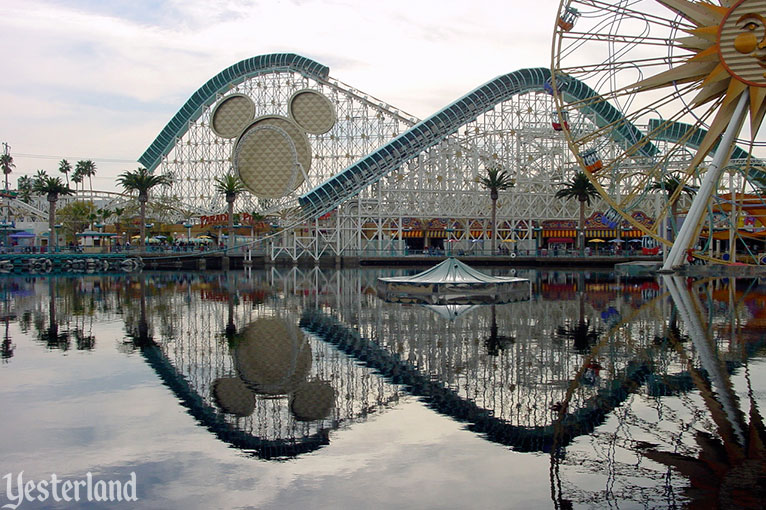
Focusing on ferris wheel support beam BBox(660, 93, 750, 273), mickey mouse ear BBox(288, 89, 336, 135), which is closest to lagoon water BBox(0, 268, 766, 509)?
ferris wheel support beam BBox(660, 93, 750, 273)

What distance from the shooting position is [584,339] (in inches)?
781

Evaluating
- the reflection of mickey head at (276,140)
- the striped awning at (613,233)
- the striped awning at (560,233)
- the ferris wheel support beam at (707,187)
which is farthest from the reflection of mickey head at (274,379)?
the striped awning at (613,233)

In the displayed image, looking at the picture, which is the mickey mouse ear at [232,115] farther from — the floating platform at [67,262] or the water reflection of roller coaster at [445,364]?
the water reflection of roller coaster at [445,364]

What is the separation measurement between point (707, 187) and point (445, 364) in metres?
28.0

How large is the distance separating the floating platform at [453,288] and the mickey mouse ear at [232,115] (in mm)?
52137

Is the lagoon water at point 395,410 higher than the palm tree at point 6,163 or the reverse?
the reverse

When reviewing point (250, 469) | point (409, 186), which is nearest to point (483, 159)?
point (409, 186)

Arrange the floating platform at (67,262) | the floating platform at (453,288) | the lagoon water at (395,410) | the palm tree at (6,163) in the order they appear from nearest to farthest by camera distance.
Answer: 1. the lagoon water at (395,410)
2. the floating platform at (453,288)
3. the floating platform at (67,262)
4. the palm tree at (6,163)

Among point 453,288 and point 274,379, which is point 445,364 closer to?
point 274,379

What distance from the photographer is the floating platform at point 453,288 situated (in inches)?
1276

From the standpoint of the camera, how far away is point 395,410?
1270 cm

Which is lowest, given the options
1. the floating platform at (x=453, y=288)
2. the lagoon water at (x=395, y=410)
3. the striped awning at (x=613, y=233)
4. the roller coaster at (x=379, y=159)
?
the lagoon water at (x=395, y=410)

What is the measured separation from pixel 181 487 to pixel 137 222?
285 feet

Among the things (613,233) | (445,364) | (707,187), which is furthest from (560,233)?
(445,364)
